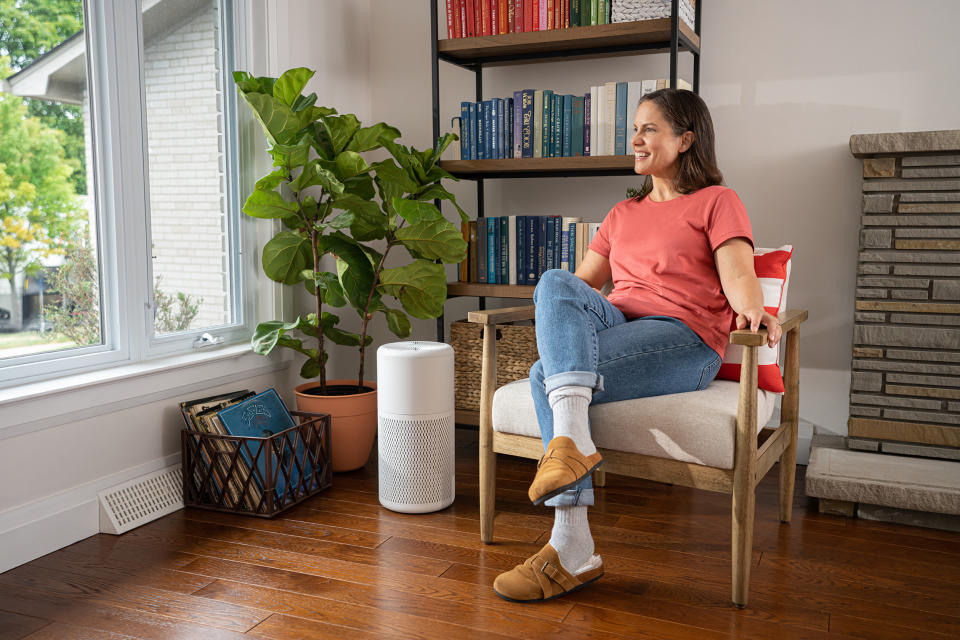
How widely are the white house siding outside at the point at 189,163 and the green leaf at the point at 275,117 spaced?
10.3 inches

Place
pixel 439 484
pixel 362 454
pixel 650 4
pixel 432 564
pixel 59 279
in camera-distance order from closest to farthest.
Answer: pixel 432 564, pixel 59 279, pixel 439 484, pixel 650 4, pixel 362 454

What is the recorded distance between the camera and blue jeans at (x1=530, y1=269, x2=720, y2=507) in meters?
1.69

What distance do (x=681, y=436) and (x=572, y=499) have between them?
0.90 feet

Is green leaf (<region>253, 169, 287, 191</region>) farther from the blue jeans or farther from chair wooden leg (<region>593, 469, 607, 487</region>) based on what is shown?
chair wooden leg (<region>593, 469, 607, 487</region>)

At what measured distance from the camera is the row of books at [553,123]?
8.46 feet

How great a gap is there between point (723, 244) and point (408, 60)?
73.3 inches

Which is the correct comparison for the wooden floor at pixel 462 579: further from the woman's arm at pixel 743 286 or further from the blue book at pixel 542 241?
the blue book at pixel 542 241

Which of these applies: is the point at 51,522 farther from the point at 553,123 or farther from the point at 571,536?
the point at 553,123

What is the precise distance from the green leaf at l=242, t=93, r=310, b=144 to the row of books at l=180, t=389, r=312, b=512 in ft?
2.69

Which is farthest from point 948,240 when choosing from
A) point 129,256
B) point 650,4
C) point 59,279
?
point 59,279

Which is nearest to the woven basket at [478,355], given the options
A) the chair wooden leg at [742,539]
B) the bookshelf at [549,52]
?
the bookshelf at [549,52]

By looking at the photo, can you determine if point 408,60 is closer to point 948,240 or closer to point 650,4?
point 650,4

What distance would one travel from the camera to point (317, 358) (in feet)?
8.97

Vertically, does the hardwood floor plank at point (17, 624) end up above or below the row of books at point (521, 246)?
below
